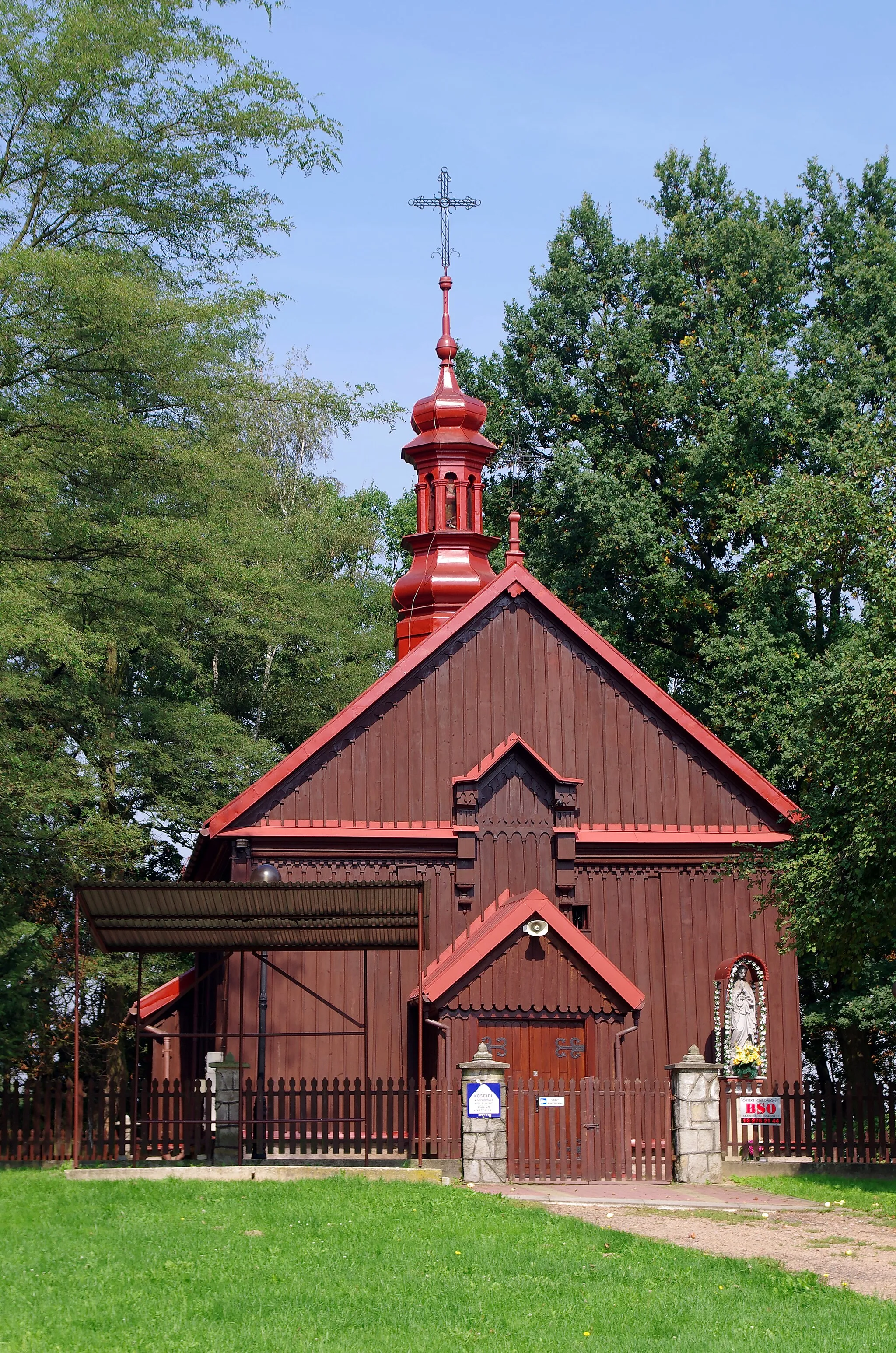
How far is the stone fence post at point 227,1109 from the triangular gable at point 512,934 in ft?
9.35

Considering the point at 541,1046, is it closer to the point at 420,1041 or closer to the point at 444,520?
the point at 420,1041

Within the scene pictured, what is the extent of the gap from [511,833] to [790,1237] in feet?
35.0

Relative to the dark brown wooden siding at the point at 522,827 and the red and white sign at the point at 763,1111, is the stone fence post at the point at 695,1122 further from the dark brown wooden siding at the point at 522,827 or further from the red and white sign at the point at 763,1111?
the dark brown wooden siding at the point at 522,827

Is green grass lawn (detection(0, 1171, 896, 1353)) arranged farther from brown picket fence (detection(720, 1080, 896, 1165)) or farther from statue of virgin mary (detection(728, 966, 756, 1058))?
statue of virgin mary (detection(728, 966, 756, 1058))

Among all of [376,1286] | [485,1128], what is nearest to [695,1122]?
[485,1128]

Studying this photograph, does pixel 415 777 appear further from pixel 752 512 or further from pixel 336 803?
pixel 752 512

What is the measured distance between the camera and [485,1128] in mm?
18594

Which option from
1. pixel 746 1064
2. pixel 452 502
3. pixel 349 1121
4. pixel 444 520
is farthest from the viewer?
pixel 452 502

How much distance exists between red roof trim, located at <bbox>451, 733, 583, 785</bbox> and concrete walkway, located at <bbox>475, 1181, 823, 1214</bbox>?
693 cm

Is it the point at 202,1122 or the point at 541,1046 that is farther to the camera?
the point at 541,1046

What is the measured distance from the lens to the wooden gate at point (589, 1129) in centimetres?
1961

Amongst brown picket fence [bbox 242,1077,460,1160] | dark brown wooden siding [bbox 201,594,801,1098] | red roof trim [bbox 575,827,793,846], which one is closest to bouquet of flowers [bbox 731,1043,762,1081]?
dark brown wooden siding [bbox 201,594,801,1098]

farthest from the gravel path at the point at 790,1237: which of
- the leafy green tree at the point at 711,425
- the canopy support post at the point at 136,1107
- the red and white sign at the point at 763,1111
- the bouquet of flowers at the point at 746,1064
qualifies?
the leafy green tree at the point at 711,425

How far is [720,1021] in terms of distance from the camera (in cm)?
2431
